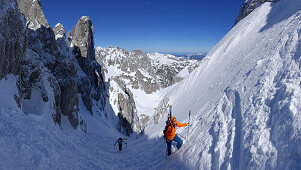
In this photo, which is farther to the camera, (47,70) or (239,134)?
(47,70)

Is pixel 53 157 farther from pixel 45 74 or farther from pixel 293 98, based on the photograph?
pixel 45 74

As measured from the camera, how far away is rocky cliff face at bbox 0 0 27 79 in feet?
43.0

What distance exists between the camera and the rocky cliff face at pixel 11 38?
516 inches

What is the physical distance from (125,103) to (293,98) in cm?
6207

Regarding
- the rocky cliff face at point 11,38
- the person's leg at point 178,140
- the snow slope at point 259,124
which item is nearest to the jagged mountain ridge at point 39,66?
the rocky cliff face at point 11,38

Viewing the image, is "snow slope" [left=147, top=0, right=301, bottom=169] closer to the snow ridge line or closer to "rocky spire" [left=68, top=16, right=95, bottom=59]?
the snow ridge line

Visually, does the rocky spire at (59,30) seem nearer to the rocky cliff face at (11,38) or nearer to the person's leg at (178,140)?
the rocky cliff face at (11,38)

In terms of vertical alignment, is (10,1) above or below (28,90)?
above

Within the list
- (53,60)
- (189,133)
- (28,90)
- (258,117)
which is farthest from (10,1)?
(258,117)

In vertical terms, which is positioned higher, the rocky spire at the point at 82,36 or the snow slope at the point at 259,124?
the rocky spire at the point at 82,36

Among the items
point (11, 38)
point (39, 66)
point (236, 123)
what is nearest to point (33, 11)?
point (39, 66)

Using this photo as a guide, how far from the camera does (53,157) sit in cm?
987

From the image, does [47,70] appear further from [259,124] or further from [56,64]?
[259,124]

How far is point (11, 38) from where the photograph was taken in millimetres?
14117
